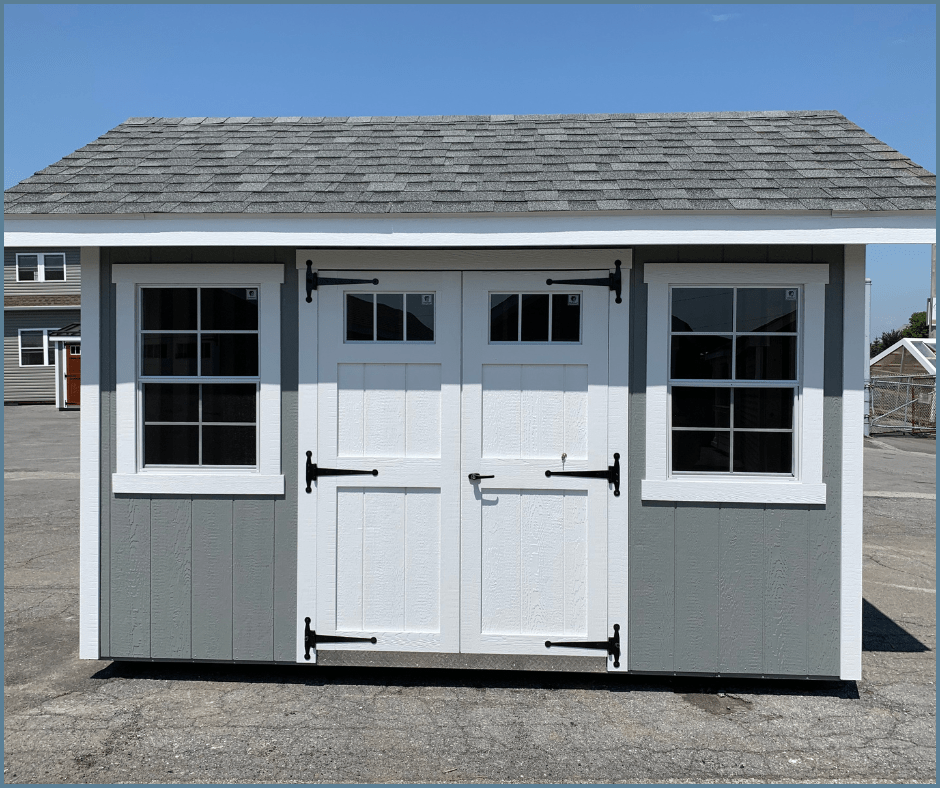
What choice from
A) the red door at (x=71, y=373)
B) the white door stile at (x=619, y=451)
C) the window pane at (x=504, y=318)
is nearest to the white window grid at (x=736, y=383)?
the white door stile at (x=619, y=451)

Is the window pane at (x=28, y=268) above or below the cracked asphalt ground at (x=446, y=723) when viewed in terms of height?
above

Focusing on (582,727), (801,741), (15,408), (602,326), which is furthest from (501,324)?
(15,408)

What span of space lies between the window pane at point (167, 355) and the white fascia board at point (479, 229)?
1.94ft

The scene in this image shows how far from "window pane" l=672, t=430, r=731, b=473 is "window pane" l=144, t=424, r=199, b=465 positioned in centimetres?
290

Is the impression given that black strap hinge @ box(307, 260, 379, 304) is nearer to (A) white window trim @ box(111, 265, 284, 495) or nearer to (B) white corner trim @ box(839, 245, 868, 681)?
(A) white window trim @ box(111, 265, 284, 495)

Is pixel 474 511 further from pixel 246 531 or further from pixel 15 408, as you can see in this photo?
pixel 15 408

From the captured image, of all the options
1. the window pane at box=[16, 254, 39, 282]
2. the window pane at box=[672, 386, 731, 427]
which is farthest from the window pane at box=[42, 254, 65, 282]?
the window pane at box=[672, 386, 731, 427]

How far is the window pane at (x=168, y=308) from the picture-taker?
164 inches

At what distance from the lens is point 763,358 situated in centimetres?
396

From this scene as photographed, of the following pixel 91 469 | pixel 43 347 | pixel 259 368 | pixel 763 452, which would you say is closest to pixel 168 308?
pixel 259 368

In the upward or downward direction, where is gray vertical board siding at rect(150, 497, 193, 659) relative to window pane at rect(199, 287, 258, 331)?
downward

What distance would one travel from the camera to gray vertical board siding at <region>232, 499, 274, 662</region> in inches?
161

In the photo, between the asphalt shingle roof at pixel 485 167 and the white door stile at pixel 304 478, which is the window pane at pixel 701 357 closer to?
the asphalt shingle roof at pixel 485 167

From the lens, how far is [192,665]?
14.0ft
